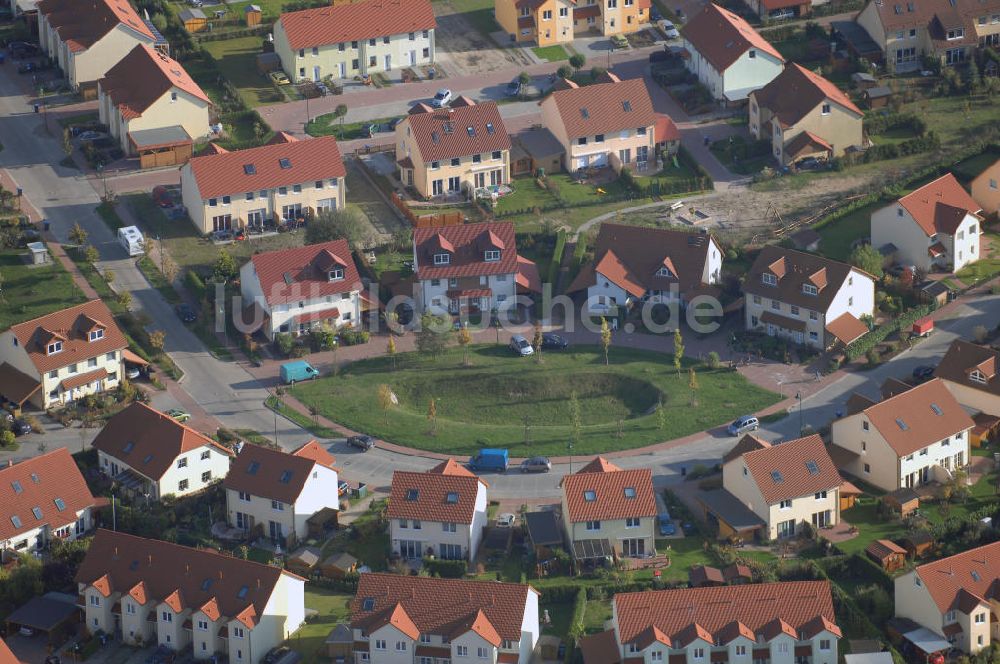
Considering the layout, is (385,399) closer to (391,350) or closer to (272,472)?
(391,350)

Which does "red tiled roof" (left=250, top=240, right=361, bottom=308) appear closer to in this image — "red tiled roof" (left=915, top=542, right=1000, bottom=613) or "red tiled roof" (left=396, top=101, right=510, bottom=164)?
"red tiled roof" (left=396, top=101, right=510, bottom=164)

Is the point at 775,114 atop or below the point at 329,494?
atop

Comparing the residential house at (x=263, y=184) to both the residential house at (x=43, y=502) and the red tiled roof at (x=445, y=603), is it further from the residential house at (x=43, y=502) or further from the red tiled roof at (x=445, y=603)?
the red tiled roof at (x=445, y=603)

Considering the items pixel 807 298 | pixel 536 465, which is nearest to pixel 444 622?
pixel 536 465

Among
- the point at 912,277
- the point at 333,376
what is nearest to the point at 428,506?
the point at 333,376

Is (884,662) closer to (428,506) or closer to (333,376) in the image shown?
(428,506)

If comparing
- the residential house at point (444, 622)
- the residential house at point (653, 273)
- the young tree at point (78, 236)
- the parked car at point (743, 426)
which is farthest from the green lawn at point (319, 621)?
the young tree at point (78, 236)

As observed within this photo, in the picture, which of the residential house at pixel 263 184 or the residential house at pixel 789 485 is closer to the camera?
the residential house at pixel 789 485
